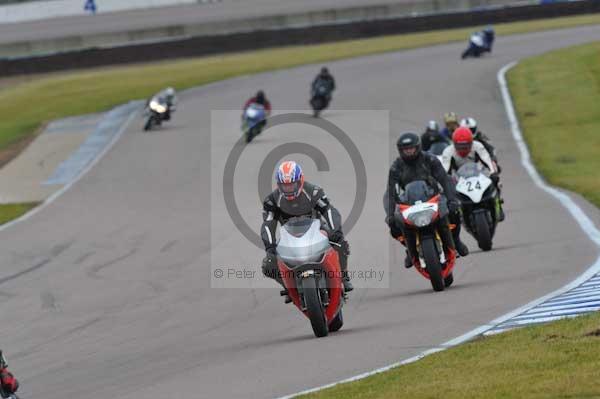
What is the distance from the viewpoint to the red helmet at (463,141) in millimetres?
16312

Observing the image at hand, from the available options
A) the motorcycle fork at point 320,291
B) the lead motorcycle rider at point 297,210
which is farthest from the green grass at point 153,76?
the motorcycle fork at point 320,291

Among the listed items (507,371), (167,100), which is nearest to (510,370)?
(507,371)

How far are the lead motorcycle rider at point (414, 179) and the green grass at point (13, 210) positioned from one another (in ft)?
40.5

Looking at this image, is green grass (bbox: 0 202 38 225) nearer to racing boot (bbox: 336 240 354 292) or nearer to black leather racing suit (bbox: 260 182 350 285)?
black leather racing suit (bbox: 260 182 350 285)

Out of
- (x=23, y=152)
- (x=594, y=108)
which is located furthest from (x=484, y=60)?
(x=23, y=152)

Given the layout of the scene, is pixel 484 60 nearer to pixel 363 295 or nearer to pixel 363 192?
pixel 363 192

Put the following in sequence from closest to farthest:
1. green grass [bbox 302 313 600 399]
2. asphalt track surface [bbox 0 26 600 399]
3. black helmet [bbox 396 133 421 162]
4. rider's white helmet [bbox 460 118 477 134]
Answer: green grass [bbox 302 313 600 399], asphalt track surface [bbox 0 26 600 399], black helmet [bbox 396 133 421 162], rider's white helmet [bbox 460 118 477 134]

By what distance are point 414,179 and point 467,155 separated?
3.27 m

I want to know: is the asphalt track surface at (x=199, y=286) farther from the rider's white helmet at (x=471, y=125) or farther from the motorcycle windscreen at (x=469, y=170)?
the rider's white helmet at (x=471, y=125)

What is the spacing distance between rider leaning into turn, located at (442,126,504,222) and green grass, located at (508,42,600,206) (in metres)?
4.60

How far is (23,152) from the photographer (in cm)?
3447

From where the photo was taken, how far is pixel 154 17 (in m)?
61.0

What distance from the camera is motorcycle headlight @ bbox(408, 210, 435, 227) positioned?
41.9 feet

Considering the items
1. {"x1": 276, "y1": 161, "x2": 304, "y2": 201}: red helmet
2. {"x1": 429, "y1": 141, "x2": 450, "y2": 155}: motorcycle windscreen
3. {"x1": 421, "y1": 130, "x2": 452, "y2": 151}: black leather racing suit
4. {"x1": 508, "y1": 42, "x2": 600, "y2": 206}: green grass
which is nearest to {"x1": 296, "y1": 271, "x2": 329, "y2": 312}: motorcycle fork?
{"x1": 276, "y1": 161, "x2": 304, "y2": 201}: red helmet
